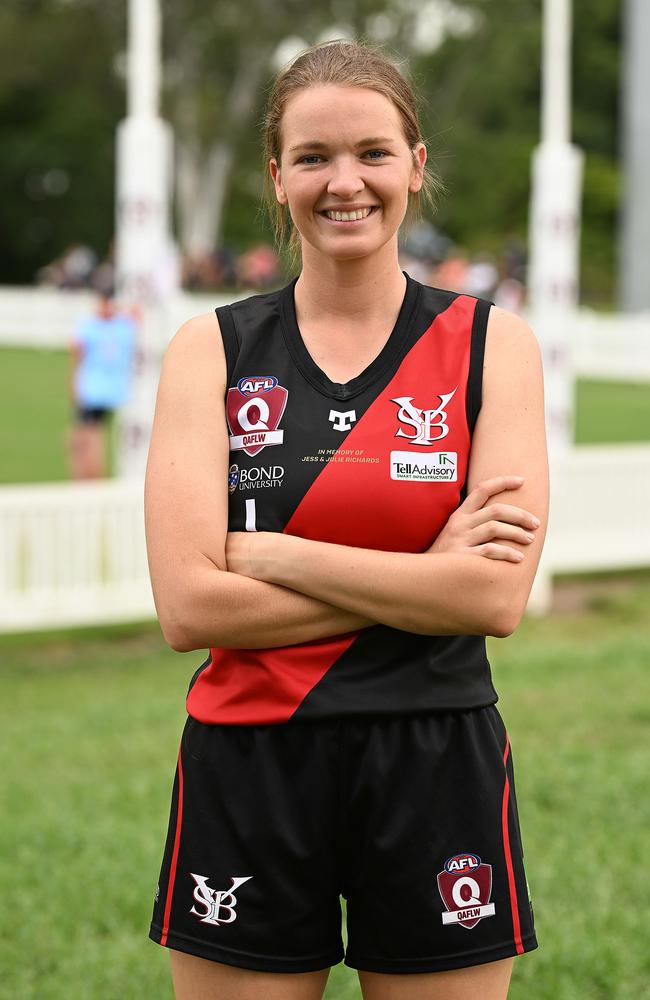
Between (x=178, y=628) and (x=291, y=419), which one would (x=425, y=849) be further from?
(x=291, y=419)

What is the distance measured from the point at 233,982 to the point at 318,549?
Answer: 736mm

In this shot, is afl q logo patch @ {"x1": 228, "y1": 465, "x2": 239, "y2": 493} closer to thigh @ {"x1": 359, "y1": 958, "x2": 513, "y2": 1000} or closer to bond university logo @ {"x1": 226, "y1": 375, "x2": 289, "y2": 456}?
bond university logo @ {"x1": 226, "y1": 375, "x2": 289, "y2": 456}

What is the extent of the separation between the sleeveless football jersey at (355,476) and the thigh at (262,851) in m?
0.06

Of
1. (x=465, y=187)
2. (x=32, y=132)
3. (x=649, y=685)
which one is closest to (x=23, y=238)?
(x=32, y=132)

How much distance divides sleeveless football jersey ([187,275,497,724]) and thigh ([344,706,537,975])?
0.07m

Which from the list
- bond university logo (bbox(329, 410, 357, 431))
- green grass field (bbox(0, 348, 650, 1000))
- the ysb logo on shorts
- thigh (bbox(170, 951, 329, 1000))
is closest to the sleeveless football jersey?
bond university logo (bbox(329, 410, 357, 431))

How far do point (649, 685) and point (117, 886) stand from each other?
3.78 metres

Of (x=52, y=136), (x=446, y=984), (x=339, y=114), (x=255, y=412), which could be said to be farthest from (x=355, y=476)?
(x=52, y=136)

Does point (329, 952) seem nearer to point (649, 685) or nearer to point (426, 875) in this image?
point (426, 875)

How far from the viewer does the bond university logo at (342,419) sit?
2463mm

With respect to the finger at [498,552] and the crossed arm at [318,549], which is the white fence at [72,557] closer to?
the crossed arm at [318,549]

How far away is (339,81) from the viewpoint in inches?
97.4

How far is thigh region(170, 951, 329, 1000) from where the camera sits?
2480mm

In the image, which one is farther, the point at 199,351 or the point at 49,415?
the point at 49,415
